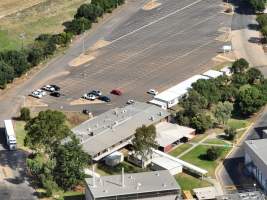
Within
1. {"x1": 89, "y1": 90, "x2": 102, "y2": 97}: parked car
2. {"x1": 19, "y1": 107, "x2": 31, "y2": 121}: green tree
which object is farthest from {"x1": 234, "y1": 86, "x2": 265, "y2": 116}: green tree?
{"x1": 19, "y1": 107, "x2": 31, "y2": 121}: green tree

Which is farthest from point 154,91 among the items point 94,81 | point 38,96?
point 38,96

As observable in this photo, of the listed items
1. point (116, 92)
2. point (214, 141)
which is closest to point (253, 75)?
point (214, 141)

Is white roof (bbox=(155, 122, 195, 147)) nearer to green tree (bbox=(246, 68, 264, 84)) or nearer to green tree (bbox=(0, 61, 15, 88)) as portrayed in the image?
green tree (bbox=(246, 68, 264, 84))

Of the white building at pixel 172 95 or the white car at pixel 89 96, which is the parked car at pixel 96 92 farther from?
the white building at pixel 172 95

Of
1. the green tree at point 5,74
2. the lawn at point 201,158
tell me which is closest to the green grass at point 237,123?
the lawn at point 201,158

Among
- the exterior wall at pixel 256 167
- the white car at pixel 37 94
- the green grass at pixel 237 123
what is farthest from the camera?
the white car at pixel 37 94

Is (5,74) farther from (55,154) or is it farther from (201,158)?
(201,158)
